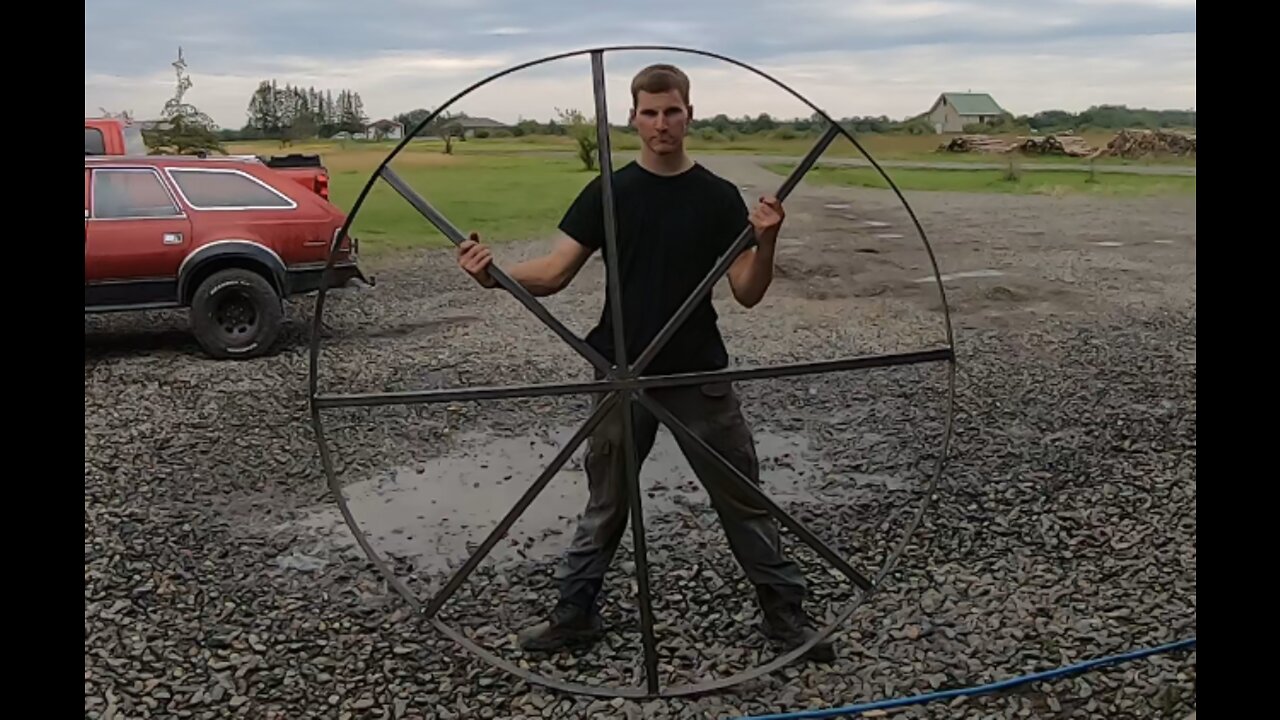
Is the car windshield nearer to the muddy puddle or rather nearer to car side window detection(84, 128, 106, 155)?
car side window detection(84, 128, 106, 155)

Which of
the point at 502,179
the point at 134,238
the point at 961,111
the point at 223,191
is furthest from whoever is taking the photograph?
the point at 223,191

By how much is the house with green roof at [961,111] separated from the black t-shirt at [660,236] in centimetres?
282

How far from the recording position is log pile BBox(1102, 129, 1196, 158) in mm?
6363

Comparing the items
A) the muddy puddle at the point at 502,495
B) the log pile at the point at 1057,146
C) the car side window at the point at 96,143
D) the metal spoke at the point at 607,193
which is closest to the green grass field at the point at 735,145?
the metal spoke at the point at 607,193

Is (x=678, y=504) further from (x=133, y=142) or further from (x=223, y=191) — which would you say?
(x=133, y=142)

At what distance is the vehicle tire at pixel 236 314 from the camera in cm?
595

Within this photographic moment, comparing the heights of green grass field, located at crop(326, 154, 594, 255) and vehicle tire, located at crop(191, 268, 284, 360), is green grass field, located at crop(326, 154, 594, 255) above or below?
above

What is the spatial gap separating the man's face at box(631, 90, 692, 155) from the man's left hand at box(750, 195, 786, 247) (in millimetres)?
247

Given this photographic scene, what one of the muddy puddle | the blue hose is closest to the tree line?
the muddy puddle

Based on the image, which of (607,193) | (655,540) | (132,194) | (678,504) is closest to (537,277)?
(607,193)

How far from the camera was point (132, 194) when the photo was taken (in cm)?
599

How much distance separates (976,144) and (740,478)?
367 cm

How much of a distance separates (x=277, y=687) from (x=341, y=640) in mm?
245
